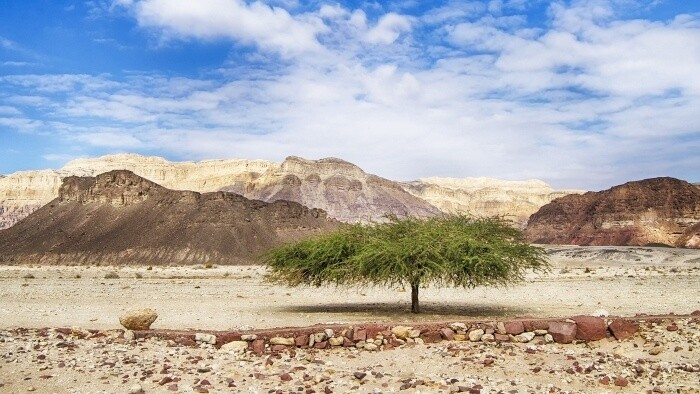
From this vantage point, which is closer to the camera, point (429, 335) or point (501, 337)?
point (501, 337)

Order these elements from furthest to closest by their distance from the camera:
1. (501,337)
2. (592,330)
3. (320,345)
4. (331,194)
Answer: (331,194) < (320,345) < (501,337) < (592,330)

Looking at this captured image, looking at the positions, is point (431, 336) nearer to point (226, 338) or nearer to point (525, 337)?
point (525, 337)

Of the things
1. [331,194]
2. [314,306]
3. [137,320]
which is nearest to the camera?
[137,320]

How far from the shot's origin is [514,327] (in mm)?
14141

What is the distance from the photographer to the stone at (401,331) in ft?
46.8

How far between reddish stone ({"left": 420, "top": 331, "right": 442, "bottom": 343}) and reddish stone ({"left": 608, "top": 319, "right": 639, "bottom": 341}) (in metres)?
3.99

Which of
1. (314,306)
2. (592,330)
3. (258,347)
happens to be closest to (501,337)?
(592,330)

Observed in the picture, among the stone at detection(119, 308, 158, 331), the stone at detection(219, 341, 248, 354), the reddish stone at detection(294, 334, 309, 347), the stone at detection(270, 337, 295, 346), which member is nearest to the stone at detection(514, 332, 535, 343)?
the reddish stone at detection(294, 334, 309, 347)

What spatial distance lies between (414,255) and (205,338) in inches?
391

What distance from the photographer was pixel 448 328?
14.4m

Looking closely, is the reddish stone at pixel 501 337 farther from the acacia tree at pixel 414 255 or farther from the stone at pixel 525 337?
the acacia tree at pixel 414 255

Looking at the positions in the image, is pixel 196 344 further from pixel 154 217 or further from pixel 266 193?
pixel 266 193

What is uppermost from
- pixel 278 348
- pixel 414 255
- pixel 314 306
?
pixel 414 255

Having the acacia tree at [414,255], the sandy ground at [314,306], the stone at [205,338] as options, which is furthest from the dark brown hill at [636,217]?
the stone at [205,338]
